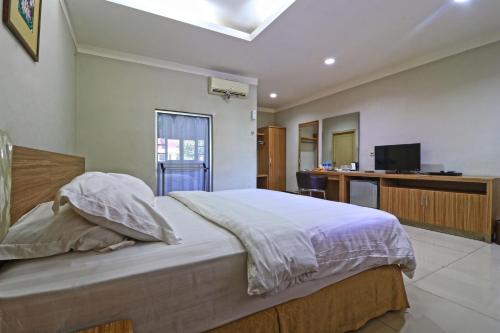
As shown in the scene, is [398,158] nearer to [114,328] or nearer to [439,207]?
[439,207]

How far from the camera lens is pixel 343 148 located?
5.00m

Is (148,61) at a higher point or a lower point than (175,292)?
higher

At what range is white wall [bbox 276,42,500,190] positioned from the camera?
3.03 m

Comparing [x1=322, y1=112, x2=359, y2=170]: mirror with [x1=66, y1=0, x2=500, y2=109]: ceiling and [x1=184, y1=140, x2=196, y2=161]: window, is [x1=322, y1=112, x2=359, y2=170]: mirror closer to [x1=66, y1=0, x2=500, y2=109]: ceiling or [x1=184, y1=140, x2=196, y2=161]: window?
[x1=66, y1=0, x2=500, y2=109]: ceiling

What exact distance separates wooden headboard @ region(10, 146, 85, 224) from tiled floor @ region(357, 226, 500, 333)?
6.37 feet

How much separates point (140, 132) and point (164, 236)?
3.00 m

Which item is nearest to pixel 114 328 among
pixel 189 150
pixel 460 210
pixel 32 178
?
pixel 32 178

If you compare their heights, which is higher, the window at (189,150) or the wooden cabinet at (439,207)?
the window at (189,150)

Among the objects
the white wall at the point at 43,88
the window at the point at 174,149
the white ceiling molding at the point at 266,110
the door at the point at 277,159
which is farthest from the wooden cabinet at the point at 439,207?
the white wall at the point at 43,88

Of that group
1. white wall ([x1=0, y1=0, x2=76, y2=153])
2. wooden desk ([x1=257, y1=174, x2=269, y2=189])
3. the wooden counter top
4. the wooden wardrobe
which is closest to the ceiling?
white wall ([x1=0, y1=0, x2=76, y2=153])

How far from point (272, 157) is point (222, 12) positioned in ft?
13.5

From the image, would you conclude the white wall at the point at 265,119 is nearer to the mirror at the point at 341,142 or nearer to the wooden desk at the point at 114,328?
the mirror at the point at 341,142

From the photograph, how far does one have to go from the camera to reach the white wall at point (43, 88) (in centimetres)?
124

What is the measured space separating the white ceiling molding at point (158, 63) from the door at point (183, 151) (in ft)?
2.40
